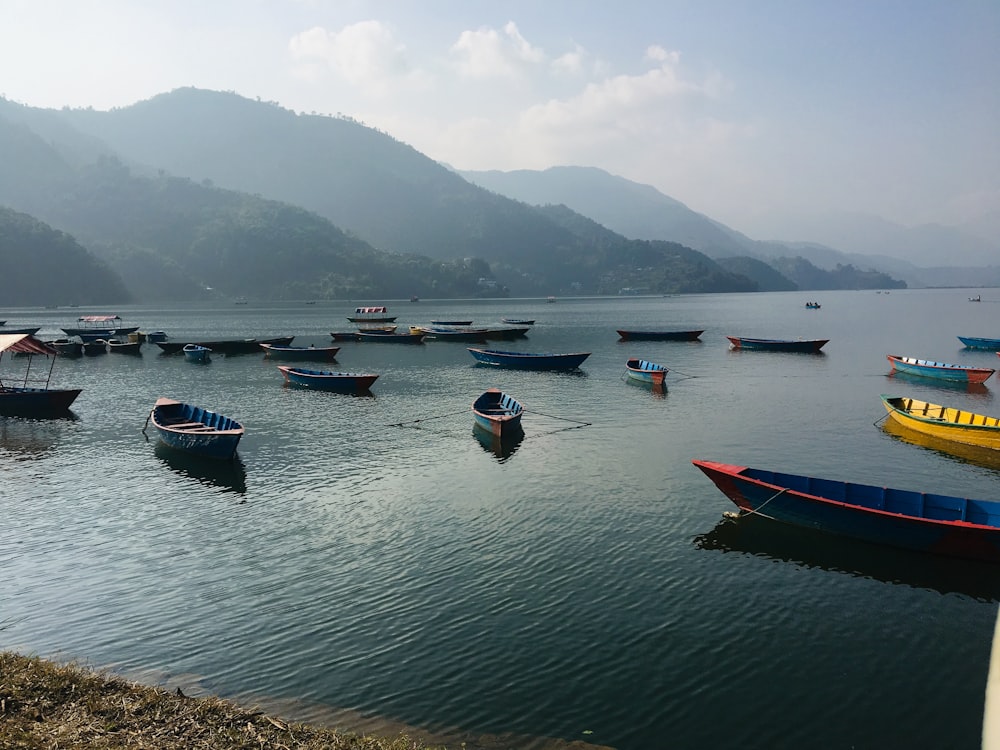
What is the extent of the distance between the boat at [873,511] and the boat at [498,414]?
50.1ft

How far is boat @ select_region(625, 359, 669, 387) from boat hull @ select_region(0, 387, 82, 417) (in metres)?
49.7

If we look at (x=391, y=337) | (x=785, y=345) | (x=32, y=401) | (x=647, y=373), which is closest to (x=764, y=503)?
(x=647, y=373)

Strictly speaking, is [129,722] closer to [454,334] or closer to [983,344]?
[454,334]

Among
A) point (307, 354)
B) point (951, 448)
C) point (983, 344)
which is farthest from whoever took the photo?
point (983, 344)

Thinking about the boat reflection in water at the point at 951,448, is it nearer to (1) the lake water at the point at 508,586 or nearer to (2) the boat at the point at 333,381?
(1) the lake water at the point at 508,586

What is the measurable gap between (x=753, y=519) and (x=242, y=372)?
66.2 metres

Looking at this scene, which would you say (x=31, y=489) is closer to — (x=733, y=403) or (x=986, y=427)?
(x=733, y=403)

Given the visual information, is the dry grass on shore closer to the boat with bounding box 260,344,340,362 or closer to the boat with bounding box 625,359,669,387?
the boat with bounding box 625,359,669,387

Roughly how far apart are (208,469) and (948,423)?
145ft

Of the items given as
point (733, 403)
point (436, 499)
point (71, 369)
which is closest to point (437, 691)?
point (436, 499)

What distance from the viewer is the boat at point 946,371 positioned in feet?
200

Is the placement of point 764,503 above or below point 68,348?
above

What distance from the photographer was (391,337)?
113m

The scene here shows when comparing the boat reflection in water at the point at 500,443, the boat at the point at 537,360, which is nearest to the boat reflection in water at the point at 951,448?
the boat reflection in water at the point at 500,443
